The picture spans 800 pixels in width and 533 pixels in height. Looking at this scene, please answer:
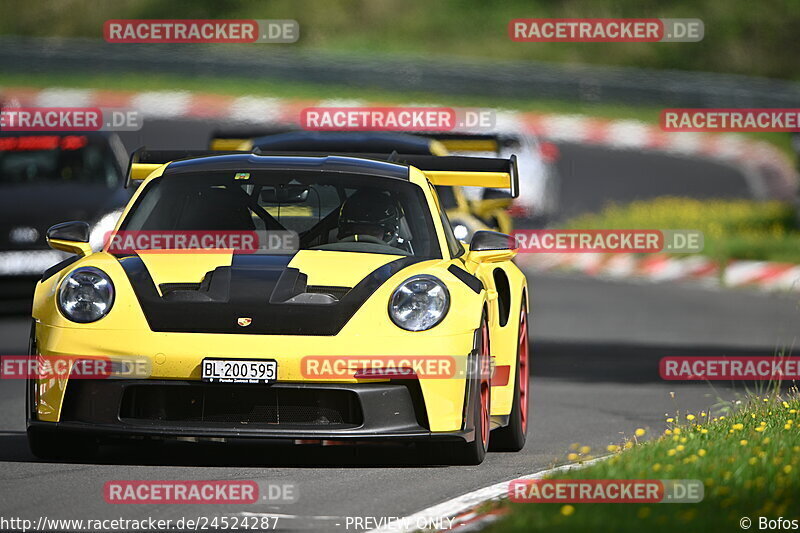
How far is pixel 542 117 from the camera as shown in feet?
134

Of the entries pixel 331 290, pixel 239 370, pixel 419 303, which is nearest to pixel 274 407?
pixel 239 370

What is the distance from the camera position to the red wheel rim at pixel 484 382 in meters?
8.51

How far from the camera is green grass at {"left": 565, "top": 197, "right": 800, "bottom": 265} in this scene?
75.9 ft

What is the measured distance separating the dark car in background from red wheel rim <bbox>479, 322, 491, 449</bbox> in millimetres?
8282

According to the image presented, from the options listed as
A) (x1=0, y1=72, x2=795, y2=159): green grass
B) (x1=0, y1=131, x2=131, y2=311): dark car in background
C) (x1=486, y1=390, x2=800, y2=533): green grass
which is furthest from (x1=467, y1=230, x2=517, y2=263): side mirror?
(x1=0, y1=72, x2=795, y2=159): green grass

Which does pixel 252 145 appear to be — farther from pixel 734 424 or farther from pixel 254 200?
pixel 734 424

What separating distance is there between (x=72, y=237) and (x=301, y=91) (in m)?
34.1

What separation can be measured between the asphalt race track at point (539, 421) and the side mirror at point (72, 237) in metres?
0.97

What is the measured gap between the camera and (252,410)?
26.4ft
